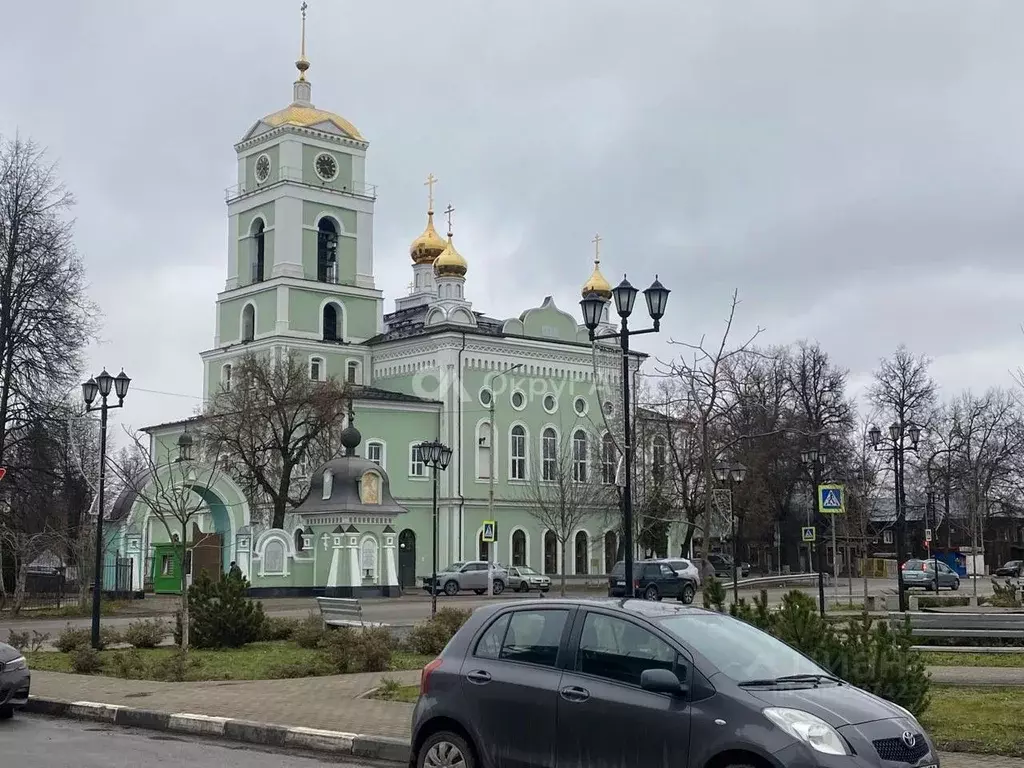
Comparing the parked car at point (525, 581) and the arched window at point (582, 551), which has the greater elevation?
the arched window at point (582, 551)

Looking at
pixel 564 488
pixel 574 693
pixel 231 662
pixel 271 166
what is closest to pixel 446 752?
pixel 574 693

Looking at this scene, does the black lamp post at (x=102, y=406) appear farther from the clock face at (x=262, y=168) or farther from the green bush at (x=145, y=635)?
the clock face at (x=262, y=168)

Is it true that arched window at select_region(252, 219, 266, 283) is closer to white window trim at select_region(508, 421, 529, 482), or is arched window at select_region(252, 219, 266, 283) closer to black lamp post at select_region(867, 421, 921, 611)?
white window trim at select_region(508, 421, 529, 482)

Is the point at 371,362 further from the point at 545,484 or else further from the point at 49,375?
the point at 49,375

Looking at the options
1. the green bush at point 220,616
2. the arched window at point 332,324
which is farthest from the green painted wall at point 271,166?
the green bush at point 220,616

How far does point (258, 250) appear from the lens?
6725 cm

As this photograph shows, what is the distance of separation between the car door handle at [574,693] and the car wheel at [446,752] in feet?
3.10

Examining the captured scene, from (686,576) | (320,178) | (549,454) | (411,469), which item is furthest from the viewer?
Answer: (549,454)

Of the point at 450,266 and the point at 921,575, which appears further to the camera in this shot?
the point at 450,266

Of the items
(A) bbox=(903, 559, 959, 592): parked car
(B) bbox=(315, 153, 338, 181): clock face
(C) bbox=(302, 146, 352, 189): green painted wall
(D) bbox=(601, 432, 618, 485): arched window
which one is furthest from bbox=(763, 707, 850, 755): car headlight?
(B) bbox=(315, 153, 338, 181): clock face

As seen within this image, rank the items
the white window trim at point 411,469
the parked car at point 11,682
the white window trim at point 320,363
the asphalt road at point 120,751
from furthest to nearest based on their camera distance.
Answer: the white window trim at point 320,363, the white window trim at point 411,469, the parked car at point 11,682, the asphalt road at point 120,751

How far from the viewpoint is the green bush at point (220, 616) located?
23453 mm

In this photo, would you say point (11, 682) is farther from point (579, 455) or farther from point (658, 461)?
point (579, 455)

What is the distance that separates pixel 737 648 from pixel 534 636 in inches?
58.5
